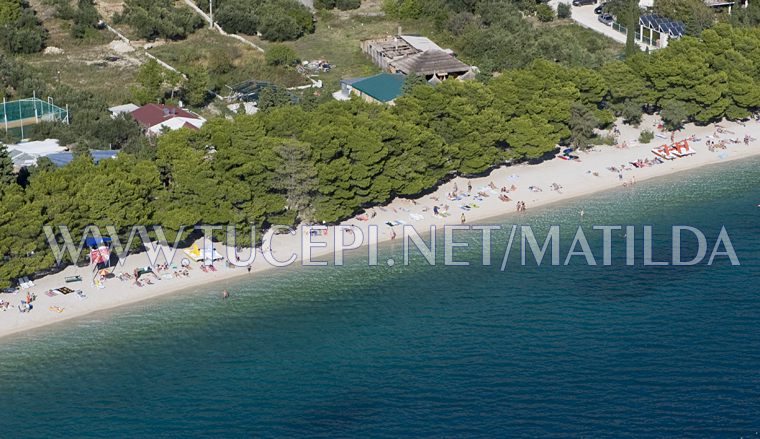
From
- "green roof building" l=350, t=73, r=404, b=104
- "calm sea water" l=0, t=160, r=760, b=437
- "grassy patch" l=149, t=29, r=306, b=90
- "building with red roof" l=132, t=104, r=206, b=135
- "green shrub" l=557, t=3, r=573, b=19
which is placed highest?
"green shrub" l=557, t=3, r=573, b=19

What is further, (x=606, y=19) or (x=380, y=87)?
(x=606, y=19)

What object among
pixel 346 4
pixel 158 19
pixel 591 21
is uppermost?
pixel 346 4

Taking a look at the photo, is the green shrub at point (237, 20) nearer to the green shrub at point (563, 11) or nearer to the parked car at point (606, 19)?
the green shrub at point (563, 11)

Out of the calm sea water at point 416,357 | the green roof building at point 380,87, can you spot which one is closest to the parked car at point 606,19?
the green roof building at point 380,87

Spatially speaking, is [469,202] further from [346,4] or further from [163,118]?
[346,4]

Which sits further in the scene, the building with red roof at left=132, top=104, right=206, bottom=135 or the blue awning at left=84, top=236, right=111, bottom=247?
the building with red roof at left=132, top=104, right=206, bottom=135

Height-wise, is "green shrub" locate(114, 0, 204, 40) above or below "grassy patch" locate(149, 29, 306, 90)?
above

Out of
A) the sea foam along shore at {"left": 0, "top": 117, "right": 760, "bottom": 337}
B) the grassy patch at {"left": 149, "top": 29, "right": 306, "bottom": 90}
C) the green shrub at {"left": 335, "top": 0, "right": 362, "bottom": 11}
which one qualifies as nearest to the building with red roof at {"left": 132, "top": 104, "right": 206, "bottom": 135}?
the grassy patch at {"left": 149, "top": 29, "right": 306, "bottom": 90}

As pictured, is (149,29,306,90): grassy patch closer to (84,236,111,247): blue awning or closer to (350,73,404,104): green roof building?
(350,73,404,104): green roof building

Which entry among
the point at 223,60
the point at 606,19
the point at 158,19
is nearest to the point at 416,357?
the point at 223,60
